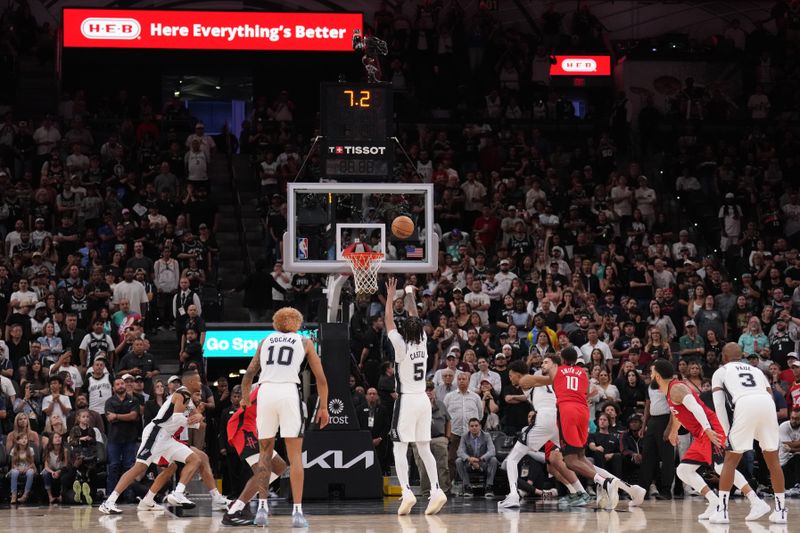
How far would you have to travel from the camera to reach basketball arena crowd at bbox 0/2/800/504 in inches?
685

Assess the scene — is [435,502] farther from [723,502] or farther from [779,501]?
[779,501]

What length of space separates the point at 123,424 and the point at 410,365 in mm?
5018

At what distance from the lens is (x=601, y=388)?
1823 cm

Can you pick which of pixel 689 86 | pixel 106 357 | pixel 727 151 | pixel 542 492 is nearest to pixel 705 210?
pixel 727 151

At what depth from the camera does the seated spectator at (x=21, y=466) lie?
16.2 m

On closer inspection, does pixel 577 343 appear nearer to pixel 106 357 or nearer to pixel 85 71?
pixel 106 357

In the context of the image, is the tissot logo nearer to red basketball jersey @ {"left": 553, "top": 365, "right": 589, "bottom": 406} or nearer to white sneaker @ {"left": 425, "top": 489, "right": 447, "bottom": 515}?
red basketball jersey @ {"left": 553, "top": 365, "right": 589, "bottom": 406}

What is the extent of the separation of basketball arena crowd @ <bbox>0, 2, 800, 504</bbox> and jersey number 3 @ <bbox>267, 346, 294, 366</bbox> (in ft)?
12.0

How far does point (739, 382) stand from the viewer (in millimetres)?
12766

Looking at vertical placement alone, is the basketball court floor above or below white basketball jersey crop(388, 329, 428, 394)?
below

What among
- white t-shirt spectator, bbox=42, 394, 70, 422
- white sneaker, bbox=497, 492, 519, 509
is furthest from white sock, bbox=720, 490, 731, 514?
white t-shirt spectator, bbox=42, 394, 70, 422

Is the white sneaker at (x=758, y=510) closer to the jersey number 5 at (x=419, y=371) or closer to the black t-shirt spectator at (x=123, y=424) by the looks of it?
the jersey number 5 at (x=419, y=371)

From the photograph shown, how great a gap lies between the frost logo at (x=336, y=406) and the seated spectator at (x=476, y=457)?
250 centimetres

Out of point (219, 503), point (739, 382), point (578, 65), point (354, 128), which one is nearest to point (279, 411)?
point (219, 503)
